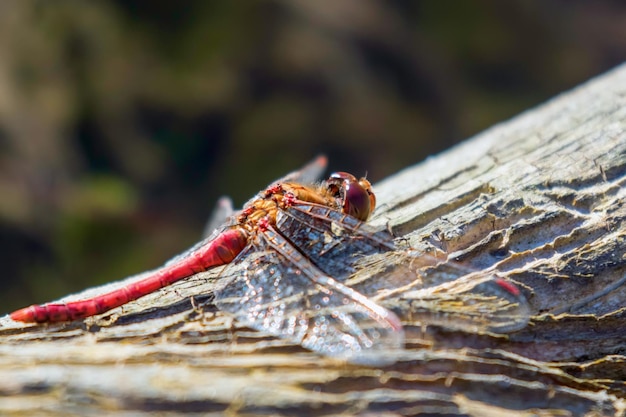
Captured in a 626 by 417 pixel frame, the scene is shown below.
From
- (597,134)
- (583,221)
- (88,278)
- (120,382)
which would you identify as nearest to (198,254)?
(120,382)

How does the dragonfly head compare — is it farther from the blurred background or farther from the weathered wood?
the blurred background

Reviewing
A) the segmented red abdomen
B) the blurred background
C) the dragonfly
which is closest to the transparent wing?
the dragonfly

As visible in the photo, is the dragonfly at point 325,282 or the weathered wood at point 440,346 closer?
the weathered wood at point 440,346

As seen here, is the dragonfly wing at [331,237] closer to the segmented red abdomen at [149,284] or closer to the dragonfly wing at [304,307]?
the dragonfly wing at [304,307]

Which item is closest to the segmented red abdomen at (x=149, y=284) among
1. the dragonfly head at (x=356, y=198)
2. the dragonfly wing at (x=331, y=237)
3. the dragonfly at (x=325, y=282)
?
the dragonfly at (x=325, y=282)

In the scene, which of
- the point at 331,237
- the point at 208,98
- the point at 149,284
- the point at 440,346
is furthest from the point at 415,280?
the point at 208,98

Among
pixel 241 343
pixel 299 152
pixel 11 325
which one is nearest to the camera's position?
pixel 241 343

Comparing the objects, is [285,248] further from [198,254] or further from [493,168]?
[493,168]
